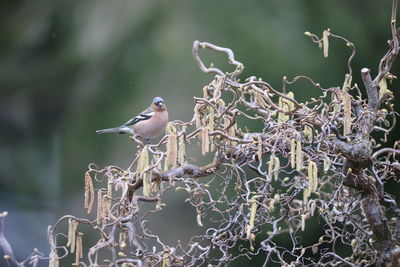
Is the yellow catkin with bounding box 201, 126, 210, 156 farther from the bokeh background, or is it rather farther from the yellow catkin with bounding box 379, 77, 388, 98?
the bokeh background

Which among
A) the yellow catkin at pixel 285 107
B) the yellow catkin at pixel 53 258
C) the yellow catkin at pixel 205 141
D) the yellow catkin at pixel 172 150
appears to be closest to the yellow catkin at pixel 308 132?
the yellow catkin at pixel 285 107

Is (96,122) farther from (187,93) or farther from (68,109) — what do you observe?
(187,93)

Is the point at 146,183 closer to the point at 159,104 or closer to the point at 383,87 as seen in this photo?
the point at 383,87

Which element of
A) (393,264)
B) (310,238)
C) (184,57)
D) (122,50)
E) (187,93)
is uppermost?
(122,50)

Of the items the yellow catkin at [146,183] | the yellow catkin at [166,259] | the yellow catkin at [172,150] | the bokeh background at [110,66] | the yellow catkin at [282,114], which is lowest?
the yellow catkin at [166,259]

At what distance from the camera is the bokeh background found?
15.6ft

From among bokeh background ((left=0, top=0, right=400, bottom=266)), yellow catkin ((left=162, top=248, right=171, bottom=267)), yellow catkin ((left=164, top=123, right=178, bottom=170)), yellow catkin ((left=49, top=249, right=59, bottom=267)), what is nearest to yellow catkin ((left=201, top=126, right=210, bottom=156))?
yellow catkin ((left=164, top=123, right=178, bottom=170))

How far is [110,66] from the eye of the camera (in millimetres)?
5469

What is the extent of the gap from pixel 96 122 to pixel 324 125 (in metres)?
3.64

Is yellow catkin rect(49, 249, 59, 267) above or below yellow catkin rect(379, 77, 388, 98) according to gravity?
below

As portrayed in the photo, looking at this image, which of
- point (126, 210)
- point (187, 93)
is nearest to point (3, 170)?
point (187, 93)

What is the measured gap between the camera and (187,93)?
4.97m

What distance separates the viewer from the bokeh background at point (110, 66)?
4.75 metres

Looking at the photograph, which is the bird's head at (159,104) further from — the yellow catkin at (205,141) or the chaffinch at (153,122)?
the yellow catkin at (205,141)
